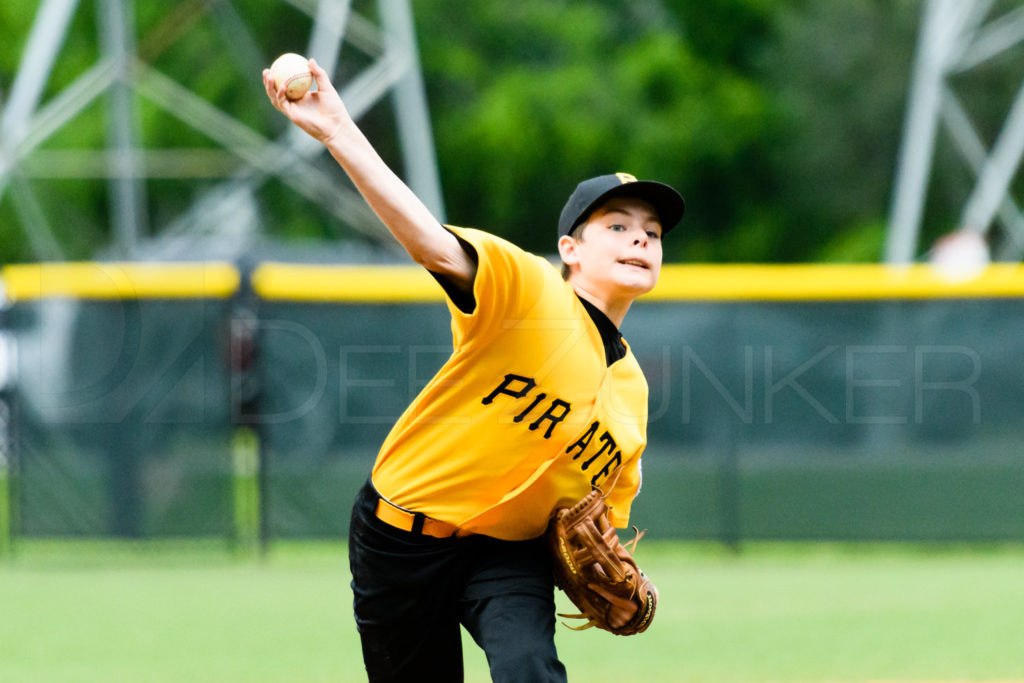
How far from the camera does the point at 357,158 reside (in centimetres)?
294

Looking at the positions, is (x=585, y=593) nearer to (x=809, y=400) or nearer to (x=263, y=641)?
(x=263, y=641)

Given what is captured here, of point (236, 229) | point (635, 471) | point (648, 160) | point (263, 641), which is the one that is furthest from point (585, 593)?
point (648, 160)

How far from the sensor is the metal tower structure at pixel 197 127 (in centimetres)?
1367

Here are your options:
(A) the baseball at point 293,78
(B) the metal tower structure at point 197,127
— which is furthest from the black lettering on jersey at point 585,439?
(B) the metal tower structure at point 197,127

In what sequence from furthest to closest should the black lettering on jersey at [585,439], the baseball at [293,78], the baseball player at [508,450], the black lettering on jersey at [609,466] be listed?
1. the black lettering on jersey at [609,466]
2. the black lettering on jersey at [585,439]
3. the baseball player at [508,450]
4. the baseball at [293,78]

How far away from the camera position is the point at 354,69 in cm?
2580

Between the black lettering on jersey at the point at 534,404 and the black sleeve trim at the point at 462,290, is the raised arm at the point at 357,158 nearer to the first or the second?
the black sleeve trim at the point at 462,290

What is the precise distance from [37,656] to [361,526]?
9.76 ft

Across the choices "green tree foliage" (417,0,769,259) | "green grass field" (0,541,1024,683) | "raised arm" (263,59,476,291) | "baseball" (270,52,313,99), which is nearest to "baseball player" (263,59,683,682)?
"raised arm" (263,59,476,291)

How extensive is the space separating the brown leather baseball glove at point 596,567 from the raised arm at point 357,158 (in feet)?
2.80

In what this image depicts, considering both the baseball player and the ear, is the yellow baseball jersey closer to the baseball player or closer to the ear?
the baseball player

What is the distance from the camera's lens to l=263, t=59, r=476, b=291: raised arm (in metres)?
2.93

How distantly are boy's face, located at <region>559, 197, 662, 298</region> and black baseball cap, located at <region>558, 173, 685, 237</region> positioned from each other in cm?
3

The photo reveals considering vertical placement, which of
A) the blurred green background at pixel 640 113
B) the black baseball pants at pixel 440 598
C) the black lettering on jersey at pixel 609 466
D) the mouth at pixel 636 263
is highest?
the blurred green background at pixel 640 113
